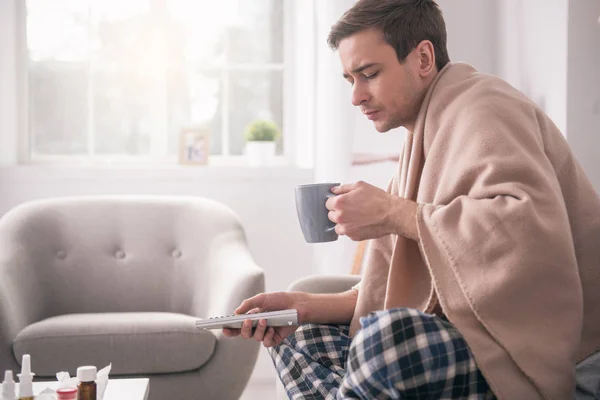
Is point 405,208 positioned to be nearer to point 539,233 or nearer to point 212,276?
point 539,233

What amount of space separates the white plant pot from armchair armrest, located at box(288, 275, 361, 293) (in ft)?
5.19

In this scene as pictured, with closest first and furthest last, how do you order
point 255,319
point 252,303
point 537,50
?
1. point 255,319
2. point 252,303
3. point 537,50

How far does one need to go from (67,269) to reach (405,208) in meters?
1.84

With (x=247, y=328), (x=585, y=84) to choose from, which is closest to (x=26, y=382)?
(x=247, y=328)

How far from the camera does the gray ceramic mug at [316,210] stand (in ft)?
4.78

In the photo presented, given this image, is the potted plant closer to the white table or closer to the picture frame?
the picture frame

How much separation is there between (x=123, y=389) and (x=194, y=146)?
195cm

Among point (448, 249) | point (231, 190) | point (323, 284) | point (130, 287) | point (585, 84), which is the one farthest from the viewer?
point (231, 190)

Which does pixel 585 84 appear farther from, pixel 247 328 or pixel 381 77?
pixel 247 328

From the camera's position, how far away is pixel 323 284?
2000mm

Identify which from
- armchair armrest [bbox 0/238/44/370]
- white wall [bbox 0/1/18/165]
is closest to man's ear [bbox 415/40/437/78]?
armchair armrest [bbox 0/238/44/370]

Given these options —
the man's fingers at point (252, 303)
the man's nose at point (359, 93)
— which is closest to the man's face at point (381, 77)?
the man's nose at point (359, 93)

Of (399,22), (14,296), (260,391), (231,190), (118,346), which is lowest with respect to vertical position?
(260,391)

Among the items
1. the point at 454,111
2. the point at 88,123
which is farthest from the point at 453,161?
the point at 88,123
